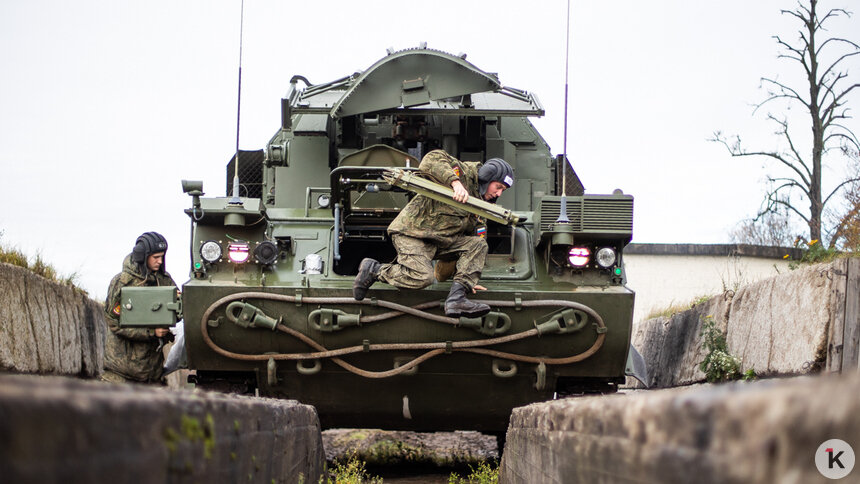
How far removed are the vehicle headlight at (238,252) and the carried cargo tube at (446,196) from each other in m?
1.22

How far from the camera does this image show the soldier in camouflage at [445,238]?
6012 millimetres

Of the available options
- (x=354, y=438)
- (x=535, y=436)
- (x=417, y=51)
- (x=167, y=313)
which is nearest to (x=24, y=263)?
(x=167, y=313)

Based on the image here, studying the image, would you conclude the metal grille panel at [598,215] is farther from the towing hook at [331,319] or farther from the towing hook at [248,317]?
the towing hook at [248,317]

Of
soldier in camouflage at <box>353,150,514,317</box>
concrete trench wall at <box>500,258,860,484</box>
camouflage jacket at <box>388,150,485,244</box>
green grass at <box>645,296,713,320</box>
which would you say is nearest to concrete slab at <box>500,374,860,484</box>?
concrete trench wall at <box>500,258,860,484</box>

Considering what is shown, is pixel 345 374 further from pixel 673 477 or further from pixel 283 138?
pixel 673 477

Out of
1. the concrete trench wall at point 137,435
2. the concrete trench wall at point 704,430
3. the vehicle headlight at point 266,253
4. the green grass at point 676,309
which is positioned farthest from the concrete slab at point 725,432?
the green grass at point 676,309

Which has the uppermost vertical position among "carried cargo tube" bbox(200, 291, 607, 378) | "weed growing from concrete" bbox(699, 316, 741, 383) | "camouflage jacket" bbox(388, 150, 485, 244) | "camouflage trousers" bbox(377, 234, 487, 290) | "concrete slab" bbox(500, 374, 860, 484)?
"camouflage jacket" bbox(388, 150, 485, 244)

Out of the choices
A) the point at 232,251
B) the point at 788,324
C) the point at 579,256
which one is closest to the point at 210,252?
the point at 232,251

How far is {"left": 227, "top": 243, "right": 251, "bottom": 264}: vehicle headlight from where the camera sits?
255 inches

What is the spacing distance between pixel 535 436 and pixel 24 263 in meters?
5.82

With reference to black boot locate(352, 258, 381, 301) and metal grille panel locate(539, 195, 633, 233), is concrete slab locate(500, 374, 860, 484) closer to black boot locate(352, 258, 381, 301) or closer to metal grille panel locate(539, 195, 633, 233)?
black boot locate(352, 258, 381, 301)

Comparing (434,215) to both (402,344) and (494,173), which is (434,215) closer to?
(494,173)

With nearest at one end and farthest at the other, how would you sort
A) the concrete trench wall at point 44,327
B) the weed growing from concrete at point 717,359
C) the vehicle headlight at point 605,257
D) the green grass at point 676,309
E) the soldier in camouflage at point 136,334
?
1. the vehicle headlight at point 605,257
2. the concrete trench wall at point 44,327
3. the soldier in camouflage at point 136,334
4. the weed growing from concrete at point 717,359
5. the green grass at point 676,309

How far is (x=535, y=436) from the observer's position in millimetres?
3527
